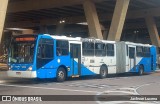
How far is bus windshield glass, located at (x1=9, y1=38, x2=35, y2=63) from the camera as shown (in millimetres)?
21500

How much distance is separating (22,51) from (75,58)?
4.51 meters

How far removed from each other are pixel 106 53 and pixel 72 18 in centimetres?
3197

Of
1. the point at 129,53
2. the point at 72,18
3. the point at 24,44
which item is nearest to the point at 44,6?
the point at 72,18

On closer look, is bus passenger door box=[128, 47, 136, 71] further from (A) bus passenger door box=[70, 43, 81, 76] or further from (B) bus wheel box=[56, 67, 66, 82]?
(B) bus wheel box=[56, 67, 66, 82]

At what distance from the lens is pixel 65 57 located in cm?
2392

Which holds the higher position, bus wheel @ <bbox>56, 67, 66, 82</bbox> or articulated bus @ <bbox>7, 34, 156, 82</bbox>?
articulated bus @ <bbox>7, 34, 156, 82</bbox>

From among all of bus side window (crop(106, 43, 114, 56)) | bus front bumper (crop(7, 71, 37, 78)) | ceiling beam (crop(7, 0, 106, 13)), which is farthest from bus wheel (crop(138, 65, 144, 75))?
bus front bumper (crop(7, 71, 37, 78))

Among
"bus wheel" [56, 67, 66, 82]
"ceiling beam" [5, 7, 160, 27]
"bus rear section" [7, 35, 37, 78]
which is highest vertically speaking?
"ceiling beam" [5, 7, 160, 27]

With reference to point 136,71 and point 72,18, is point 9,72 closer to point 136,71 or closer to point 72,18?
point 136,71

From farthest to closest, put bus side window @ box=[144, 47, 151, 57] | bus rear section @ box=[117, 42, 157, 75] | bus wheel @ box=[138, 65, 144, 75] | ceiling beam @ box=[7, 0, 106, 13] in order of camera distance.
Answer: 1. ceiling beam @ box=[7, 0, 106, 13]
2. bus side window @ box=[144, 47, 151, 57]
3. bus wheel @ box=[138, 65, 144, 75]
4. bus rear section @ box=[117, 42, 157, 75]

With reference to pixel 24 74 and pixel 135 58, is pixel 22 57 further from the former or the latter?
pixel 135 58

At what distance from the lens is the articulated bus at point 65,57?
2153cm

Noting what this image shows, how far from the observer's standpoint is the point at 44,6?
4669cm

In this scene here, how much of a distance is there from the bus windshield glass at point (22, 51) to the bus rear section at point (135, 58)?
433 inches
